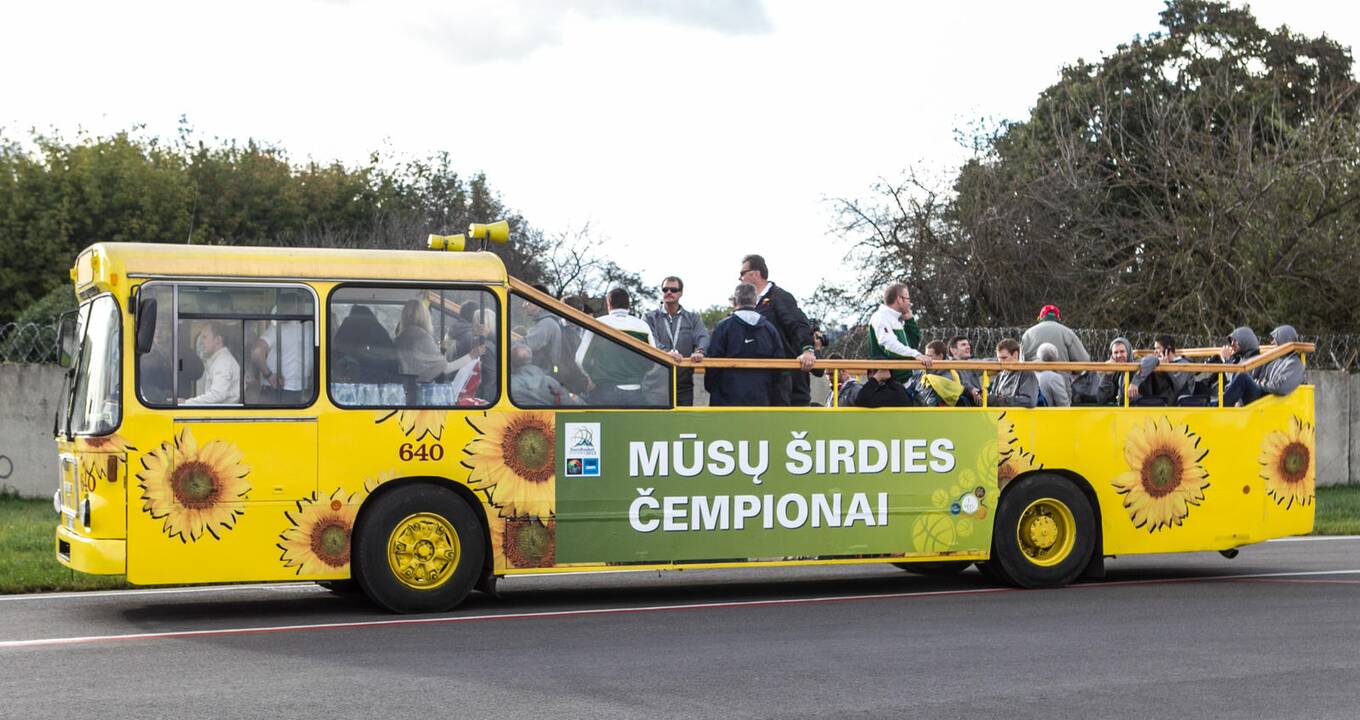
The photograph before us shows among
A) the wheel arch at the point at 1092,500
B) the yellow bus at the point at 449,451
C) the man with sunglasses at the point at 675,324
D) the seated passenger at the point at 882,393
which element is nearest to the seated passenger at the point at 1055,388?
the yellow bus at the point at 449,451

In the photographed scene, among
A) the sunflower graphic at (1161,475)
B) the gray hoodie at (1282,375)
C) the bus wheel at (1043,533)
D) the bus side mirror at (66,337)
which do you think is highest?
the bus side mirror at (66,337)

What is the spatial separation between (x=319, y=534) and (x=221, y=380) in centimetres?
116

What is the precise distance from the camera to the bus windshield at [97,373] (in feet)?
34.3

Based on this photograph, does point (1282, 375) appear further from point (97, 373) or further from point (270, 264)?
point (97, 373)

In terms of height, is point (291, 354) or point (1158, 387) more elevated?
point (291, 354)

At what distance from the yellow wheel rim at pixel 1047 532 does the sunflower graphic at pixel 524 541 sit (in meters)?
3.74

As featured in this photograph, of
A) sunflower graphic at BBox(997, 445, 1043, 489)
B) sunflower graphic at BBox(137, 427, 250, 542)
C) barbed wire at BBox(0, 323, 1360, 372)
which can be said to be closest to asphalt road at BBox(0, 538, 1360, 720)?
sunflower graphic at BBox(137, 427, 250, 542)

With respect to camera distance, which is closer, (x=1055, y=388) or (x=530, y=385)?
(x=530, y=385)

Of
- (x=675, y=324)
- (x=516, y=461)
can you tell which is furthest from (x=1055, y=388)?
(x=516, y=461)

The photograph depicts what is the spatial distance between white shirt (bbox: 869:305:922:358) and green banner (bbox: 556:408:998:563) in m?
0.59

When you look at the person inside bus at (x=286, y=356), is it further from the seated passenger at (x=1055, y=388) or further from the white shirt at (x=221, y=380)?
the seated passenger at (x=1055, y=388)

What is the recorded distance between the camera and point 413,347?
11.1 meters

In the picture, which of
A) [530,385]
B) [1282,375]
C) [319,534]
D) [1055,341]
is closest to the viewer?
[319,534]

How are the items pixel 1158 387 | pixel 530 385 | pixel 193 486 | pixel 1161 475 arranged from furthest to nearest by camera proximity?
pixel 1158 387 < pixel 1161 475 < pixel 530 385 < pixel 193 486
